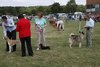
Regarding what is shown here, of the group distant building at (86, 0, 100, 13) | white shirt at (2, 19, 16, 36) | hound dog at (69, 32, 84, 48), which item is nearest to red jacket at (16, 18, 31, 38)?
white shirt at (2, 19, 16, 36)

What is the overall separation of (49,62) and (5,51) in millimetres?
3919

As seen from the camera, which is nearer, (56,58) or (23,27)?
(56,58)

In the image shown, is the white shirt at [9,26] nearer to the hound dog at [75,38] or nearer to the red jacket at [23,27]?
the red jacket at [23,27]

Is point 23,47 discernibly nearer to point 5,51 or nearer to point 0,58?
point 0,58

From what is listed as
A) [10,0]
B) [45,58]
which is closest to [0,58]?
[45,58]

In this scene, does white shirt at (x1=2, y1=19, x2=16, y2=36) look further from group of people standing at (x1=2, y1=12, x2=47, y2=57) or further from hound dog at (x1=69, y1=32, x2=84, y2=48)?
hound dog at (x1=69, y1=32, x2=84, y2=48)

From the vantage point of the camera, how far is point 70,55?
44.7 feet

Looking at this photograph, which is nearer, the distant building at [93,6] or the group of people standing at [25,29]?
the group of people standing at [25,29]

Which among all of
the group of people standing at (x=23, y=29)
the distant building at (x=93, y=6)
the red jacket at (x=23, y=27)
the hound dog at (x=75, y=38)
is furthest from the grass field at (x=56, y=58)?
the distant building at (x=93, y=6)

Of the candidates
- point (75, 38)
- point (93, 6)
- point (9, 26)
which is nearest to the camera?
point (9, 26)

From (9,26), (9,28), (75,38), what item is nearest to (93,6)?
(75,38)

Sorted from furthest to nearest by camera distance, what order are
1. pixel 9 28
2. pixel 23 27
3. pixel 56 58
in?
pixel 9 28
pixel 23 27
pixel 56 58

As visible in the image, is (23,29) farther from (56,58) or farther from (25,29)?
(56,58)

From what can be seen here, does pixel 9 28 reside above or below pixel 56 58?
above
